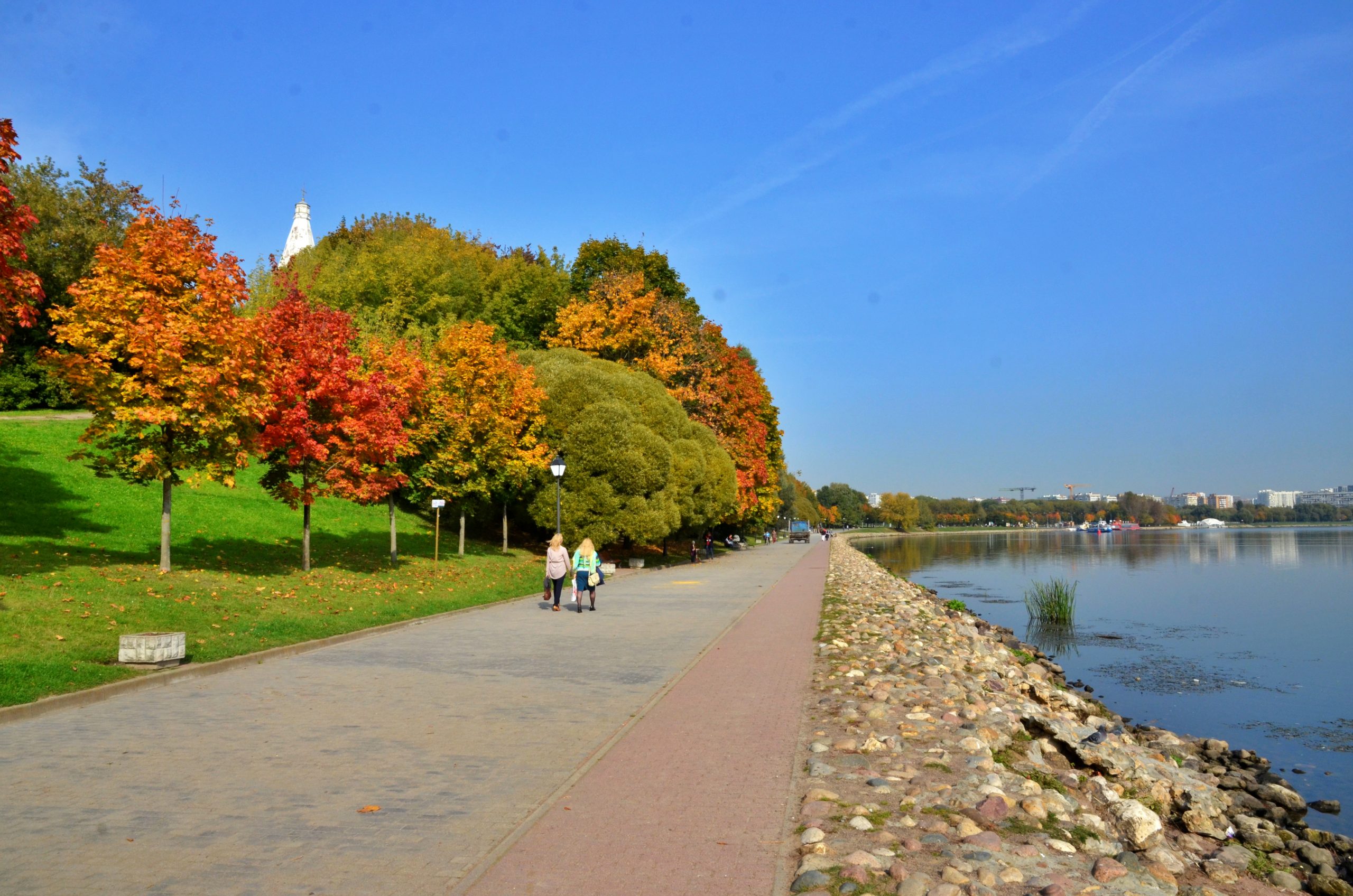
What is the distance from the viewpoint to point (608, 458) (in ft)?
102

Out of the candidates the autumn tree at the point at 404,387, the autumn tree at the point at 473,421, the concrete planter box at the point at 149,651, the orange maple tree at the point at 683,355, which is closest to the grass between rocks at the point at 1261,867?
the concrete planter box at the point at 149,651

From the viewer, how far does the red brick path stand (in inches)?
187

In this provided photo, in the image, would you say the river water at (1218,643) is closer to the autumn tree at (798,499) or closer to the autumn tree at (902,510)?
the autumn tree at (798,499)

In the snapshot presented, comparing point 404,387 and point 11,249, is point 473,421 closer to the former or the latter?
point 404,387

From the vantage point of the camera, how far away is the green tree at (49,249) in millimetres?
38125

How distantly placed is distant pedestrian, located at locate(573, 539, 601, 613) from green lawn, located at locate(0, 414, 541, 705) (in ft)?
8.37

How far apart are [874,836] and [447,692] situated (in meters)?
6.06

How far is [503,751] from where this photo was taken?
7559mm

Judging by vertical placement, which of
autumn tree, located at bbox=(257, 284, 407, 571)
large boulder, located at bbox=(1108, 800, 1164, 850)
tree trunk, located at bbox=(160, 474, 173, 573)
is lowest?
large boulder, located at bbox=(1108, 800, 1164, 850)

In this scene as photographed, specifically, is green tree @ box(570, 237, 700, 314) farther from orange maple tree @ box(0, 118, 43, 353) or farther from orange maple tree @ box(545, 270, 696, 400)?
orange maple tree @ box(0, 118, 43, 353)

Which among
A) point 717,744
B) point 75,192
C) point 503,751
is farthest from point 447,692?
point 75,192

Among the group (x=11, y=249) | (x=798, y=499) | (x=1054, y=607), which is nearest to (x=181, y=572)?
(x=11, y=249)

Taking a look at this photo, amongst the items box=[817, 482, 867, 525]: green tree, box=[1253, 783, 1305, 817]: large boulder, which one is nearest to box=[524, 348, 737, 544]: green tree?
box=[1253, 783, 1305, 817]: large boulder

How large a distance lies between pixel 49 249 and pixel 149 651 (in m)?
36.6
